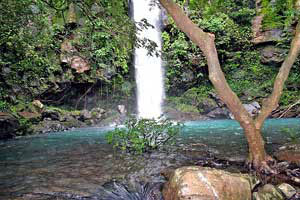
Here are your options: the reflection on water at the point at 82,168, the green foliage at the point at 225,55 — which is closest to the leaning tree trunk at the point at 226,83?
the reflection on water at the point at 82,168

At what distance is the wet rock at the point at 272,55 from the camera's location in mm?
20875

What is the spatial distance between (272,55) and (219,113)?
7.06 meters

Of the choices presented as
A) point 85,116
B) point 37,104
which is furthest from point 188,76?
point 37,104

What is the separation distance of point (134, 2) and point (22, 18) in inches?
787

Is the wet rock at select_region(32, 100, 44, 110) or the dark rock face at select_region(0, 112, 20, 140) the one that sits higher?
the wet rock at select_region(32, 100, 44, 110)

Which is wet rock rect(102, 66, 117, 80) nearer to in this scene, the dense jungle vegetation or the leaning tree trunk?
the dense jungle vegetation

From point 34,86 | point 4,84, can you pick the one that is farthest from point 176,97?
point 4,84

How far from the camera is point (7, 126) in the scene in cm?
1234

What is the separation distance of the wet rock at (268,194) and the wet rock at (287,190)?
0.09m

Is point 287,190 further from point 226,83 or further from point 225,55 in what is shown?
point 225,55

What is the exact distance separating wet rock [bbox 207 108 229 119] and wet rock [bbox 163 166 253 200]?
16394 mm

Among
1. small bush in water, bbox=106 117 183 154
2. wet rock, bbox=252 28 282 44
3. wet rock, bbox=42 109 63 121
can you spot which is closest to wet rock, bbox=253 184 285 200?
small bush in water, bbox=106 117 183 154

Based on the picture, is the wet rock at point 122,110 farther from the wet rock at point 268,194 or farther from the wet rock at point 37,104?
the wet rock at point 268,194

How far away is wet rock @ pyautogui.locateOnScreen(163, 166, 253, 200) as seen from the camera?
9.58ft
